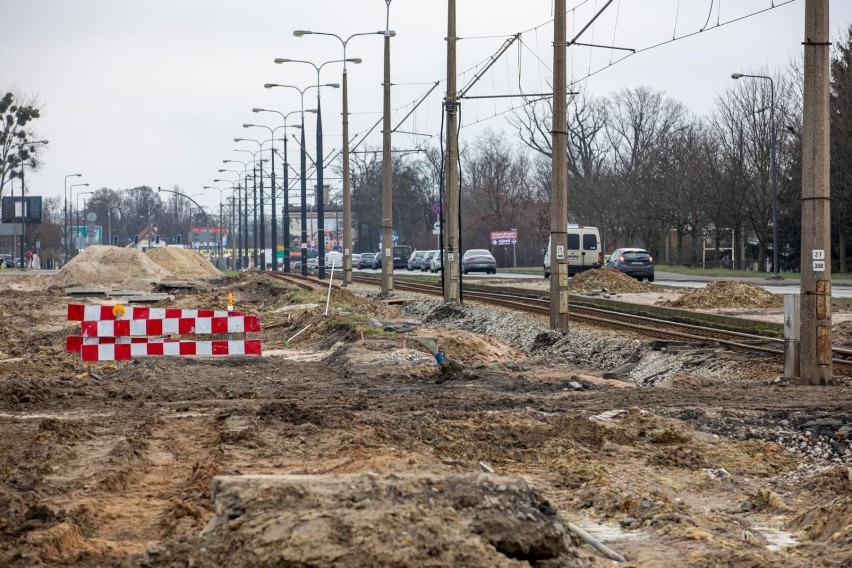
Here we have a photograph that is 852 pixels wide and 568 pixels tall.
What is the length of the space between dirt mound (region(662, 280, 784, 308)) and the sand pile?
162 feet

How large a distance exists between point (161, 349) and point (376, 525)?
13.2m

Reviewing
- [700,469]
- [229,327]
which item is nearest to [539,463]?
[700,469]

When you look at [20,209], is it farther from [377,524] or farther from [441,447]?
[377,524]

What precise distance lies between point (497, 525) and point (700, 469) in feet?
12.8

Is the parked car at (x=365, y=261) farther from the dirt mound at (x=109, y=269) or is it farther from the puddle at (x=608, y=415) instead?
the puddle at (x=608, y=415)

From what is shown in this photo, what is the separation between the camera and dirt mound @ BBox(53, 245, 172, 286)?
204 ft

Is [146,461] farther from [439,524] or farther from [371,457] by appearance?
[439,524]

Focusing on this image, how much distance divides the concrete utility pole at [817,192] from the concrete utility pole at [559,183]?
808cm

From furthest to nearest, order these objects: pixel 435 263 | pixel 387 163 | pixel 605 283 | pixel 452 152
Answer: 1. pixel 435 263
2. pixel 605 283
3. pixel 387 163
4. pixel 452 152

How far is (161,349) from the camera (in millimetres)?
18266

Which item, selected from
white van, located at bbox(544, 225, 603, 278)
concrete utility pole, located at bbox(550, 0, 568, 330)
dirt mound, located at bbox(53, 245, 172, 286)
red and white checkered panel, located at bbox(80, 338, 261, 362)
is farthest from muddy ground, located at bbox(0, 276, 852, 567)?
dirt mound, located at bbox(53, 245, 172, 286)

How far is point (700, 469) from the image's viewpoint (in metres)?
9.33

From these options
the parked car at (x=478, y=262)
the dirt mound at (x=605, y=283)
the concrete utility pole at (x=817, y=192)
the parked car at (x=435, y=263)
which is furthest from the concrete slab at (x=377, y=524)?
the parked car at (x=435, y=263)

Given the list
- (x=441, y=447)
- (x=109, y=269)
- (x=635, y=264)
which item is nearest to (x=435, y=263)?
(x=109, y=269)
